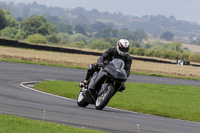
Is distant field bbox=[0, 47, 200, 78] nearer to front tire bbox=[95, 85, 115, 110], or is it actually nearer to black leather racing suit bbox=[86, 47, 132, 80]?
black leather racing suit bbox=[86, 47, 132, 80]

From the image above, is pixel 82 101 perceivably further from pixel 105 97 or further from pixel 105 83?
pixel 105 97

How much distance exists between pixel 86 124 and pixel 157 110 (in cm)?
576

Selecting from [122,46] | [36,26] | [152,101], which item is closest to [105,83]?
[122,46]

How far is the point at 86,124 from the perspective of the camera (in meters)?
9.34

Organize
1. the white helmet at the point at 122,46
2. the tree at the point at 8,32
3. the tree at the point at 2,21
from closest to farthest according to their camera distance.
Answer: the white helmet at the point at 122,46, the tree at the point at 8,32, the tree at the point at 2,21

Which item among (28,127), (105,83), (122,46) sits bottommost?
(105,83)

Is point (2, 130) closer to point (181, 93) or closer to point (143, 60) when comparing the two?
point (181, 93)

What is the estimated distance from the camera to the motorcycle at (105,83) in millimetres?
12031

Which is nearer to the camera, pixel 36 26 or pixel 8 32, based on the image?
pixel 8 32

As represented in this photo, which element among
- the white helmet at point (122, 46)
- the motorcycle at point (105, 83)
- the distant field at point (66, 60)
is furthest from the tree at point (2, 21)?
the white helmet at point (122, 46)

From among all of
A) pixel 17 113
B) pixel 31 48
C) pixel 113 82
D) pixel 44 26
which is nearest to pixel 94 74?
pixel 113 82

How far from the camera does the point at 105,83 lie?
1234 centimetres

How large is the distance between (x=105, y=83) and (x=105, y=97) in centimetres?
40

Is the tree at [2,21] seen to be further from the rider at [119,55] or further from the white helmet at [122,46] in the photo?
the white helmet at [122,46]
